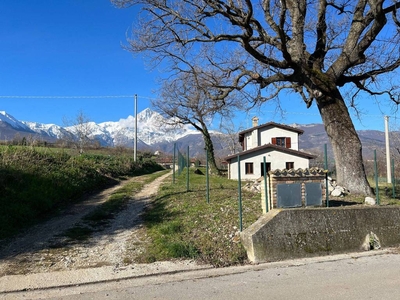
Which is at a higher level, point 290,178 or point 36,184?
point 290,178

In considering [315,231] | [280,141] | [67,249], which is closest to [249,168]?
[280,141]

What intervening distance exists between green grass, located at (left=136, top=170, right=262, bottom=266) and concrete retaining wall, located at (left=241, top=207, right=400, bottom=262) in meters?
0.48

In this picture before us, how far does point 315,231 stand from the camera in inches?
283

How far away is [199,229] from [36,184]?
7409mm

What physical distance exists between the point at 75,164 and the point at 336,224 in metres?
14.9

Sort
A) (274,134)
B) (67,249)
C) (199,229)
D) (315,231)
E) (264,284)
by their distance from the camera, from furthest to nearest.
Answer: (274,134) → (199,229) → (315,231) → (67,249) → (264,284)

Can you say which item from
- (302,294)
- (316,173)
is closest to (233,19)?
(316,173)

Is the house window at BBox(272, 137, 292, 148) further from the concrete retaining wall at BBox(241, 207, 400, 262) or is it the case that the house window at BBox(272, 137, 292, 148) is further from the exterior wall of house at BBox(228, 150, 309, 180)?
the concrete retaining wall at BBox(241, 207, 400, 262)

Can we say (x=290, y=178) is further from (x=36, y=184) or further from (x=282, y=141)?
(x=282, y=141)

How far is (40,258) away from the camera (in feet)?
20.7

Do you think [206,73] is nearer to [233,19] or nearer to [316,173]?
[233,19]

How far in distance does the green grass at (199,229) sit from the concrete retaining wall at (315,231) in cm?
48

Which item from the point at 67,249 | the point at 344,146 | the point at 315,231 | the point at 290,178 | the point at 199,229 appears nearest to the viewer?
the point at 67,249

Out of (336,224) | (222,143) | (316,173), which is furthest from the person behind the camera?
(222,143)
